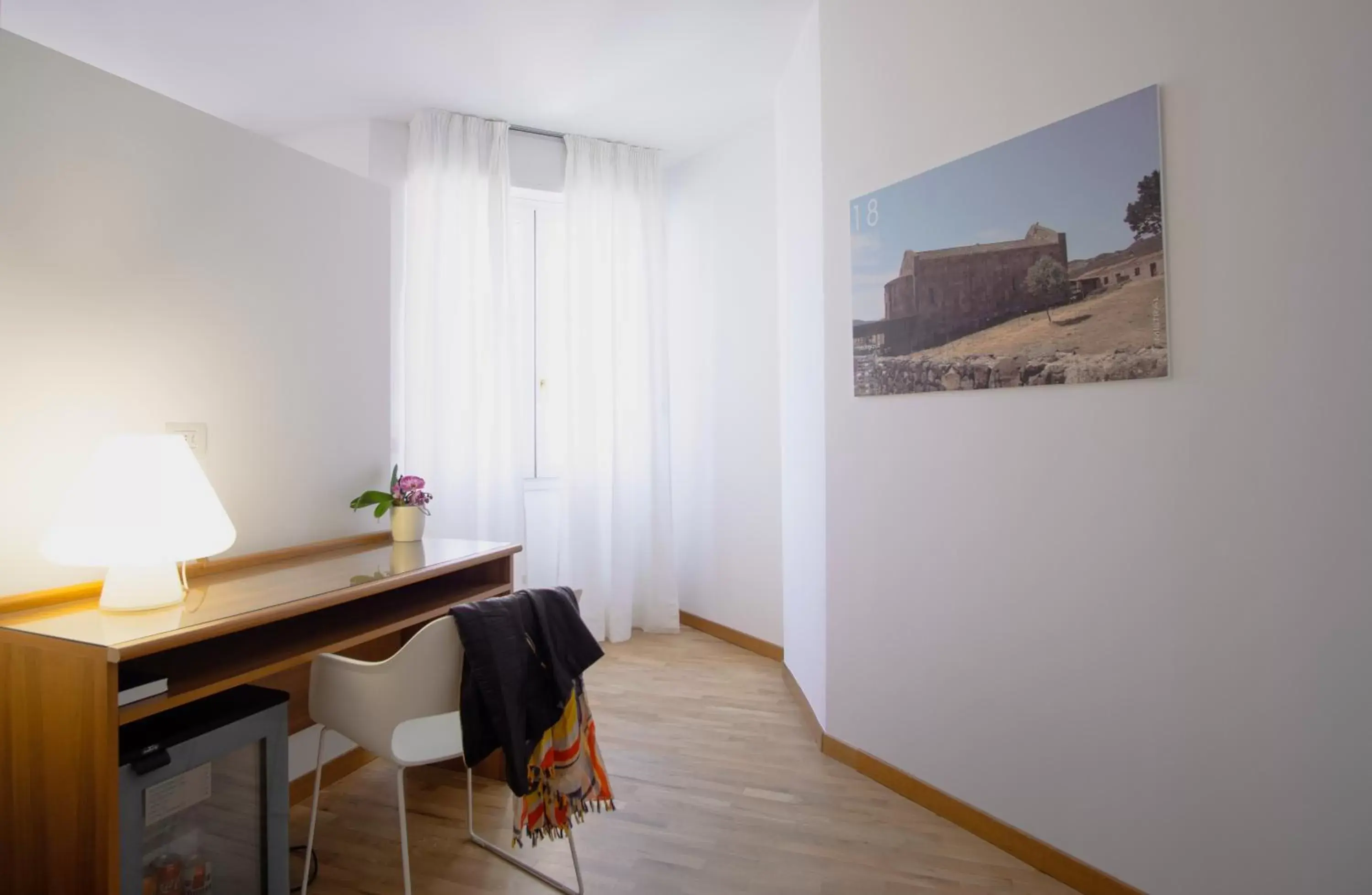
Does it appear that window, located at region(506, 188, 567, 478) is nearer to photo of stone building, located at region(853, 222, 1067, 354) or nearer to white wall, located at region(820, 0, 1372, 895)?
photo of stone building, located at region(853, 222, 1067, 354)

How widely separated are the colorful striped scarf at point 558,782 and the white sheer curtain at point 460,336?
2067 millimetres

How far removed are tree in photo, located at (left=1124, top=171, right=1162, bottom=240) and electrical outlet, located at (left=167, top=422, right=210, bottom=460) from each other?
2.59m

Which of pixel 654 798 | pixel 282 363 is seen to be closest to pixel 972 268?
pixel 654 798

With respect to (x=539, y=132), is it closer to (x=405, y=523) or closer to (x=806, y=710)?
(x=405, y=523)

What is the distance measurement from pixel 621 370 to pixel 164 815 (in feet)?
9.93

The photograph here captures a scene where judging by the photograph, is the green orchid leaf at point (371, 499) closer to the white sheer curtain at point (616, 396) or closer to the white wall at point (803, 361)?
the white sheer curtain at point (616, 396)

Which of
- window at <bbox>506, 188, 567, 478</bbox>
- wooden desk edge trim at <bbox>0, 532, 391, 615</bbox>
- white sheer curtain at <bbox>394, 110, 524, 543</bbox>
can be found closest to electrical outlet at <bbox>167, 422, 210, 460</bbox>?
wooden desk edge trim at <bbox>0, 532, 391, 615</bbox>

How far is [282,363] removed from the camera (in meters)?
2.40

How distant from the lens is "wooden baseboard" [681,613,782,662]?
375 centimetres

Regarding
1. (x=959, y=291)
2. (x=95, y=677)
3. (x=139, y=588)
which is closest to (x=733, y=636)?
(x=959, y=291)

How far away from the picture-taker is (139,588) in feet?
5.23

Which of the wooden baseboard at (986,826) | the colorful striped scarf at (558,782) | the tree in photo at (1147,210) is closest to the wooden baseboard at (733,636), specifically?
the wooden baseboard at (986,826)

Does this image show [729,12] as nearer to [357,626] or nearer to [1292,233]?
[1292,233]

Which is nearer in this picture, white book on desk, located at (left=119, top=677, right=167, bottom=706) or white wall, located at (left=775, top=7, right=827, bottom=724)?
white book on desk, located at (left=119, top=677, right=167, bottom=706)
